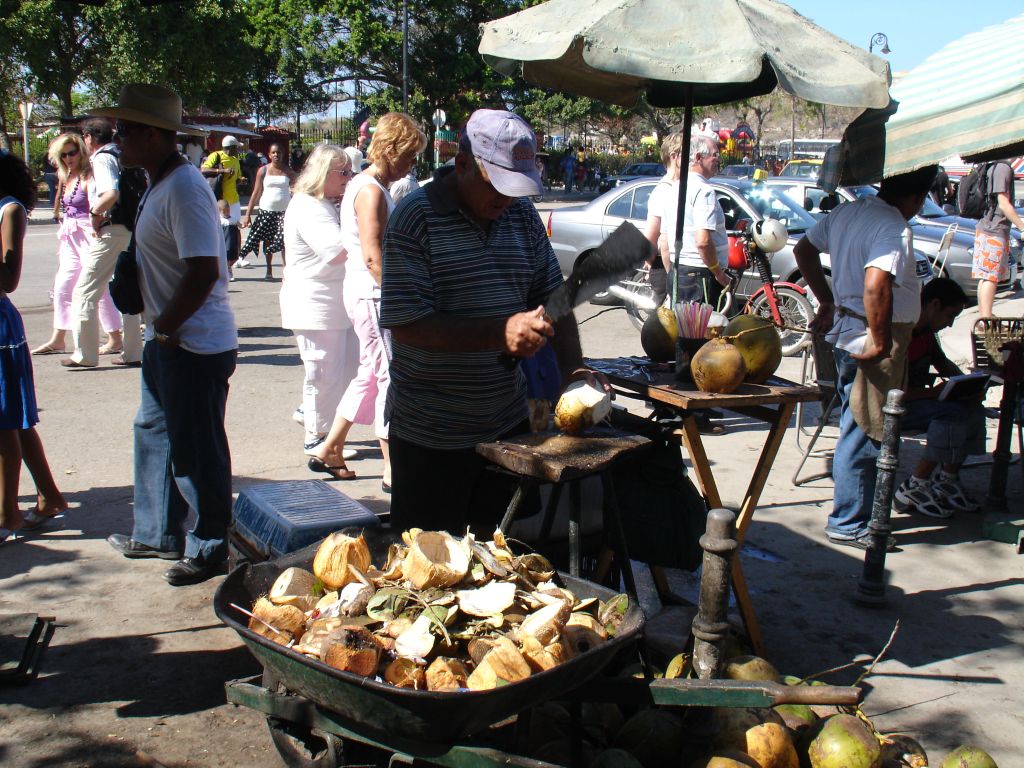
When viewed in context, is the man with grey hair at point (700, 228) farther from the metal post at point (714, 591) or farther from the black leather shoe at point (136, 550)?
the metal post at point (714, 591)

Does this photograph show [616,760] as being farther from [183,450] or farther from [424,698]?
[183,450]

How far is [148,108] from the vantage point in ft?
13.2

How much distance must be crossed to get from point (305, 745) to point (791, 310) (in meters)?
8.30

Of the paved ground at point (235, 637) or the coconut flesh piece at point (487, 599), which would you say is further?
the paved ground at point (235, 637)

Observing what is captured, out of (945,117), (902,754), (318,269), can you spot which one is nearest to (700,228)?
(945,117)

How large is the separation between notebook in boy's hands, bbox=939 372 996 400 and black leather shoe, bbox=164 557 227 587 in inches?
161

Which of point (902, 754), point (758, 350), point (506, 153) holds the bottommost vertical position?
point (902, 754)

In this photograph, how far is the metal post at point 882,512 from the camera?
4301 mm

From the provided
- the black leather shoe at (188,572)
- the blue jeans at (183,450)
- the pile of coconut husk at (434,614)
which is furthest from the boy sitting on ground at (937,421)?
the black leather shoe at (188,572)

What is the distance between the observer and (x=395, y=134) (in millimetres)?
5238

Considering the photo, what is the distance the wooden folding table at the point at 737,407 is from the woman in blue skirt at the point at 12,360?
2851 millimetres

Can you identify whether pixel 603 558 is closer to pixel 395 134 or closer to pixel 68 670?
pixel 68 670

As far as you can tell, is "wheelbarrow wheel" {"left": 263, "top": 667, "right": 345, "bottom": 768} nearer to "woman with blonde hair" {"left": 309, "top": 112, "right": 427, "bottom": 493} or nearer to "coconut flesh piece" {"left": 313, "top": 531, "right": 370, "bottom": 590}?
"coconut flesh piece" {"left": 313, "top": 531, "right": 370, "bottom": 590}

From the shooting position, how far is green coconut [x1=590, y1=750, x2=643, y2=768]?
2.65 metres
